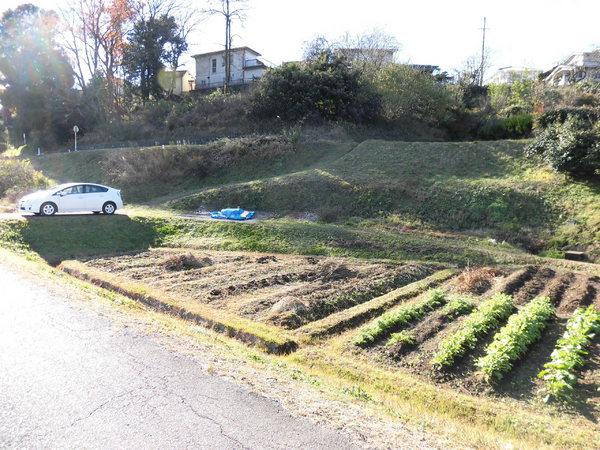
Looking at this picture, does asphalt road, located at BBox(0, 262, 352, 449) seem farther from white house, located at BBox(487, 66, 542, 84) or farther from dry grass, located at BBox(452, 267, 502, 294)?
white house, located at BBox(487, 66, 542, 84)

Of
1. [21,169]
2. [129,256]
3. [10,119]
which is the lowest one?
[129,256]

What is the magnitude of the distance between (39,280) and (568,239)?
51.4 feet

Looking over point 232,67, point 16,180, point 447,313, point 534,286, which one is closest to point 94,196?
point 16,180

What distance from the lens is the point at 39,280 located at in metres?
11.2

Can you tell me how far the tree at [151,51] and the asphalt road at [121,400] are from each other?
41.7 m

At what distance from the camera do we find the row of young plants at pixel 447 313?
9180 mm

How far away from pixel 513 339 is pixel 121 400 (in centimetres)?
634

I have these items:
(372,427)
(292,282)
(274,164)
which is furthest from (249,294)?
(274,164)

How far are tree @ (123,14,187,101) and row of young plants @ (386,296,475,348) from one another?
41391 mm

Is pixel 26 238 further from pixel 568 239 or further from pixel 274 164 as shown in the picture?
pixel 568 239

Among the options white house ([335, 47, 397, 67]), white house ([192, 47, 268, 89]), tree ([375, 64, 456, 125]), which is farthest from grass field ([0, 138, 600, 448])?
white house ([192, 47, 268, 89])

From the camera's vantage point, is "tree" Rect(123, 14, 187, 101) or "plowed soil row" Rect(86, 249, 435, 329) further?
"tree" Rect(123, 14, 187, 101)

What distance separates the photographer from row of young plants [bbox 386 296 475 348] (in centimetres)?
918

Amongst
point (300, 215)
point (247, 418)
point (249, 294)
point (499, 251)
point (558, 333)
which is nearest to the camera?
point (247, 418)
